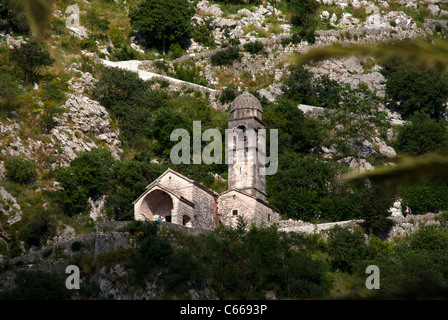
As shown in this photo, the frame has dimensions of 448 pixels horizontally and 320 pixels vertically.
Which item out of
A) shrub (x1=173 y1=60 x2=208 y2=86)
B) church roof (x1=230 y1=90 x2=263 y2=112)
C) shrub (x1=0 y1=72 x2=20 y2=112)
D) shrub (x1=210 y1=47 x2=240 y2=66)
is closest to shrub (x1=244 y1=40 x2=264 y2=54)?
shrub (x1=210 y1=47 x2=240 y2=66)

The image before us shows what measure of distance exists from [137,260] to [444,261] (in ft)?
56.2

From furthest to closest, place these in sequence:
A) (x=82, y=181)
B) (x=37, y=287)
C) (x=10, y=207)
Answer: (x=82, y=181) < (x=10, y=207) < (x=37, y=287)

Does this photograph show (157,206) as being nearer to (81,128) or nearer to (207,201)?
(207,201)

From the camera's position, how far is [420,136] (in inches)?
2119

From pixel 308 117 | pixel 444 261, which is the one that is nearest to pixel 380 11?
pixel 308 117

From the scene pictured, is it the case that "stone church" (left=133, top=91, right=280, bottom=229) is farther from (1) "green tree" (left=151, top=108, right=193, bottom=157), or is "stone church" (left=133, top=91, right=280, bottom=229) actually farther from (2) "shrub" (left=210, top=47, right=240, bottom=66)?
(2) "shrub" (left=210, top=47, right=240, bottom=66)

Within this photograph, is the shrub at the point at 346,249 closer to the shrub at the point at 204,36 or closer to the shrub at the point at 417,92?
the shrub at the point at 417,92

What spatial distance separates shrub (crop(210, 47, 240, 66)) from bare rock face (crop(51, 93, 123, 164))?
15693mm

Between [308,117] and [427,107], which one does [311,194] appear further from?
[427,107]

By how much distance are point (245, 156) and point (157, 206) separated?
7.26 metres

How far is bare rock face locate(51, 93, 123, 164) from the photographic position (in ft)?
159

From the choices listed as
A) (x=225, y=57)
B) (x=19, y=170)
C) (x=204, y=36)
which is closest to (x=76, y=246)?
(x=19, y=170)

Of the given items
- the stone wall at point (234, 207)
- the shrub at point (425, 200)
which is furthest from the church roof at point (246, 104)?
the shrub at point (425, 200)

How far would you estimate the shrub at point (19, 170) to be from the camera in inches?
1695
